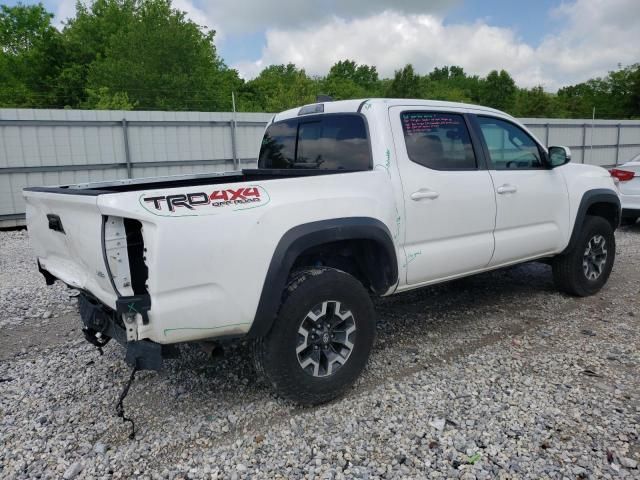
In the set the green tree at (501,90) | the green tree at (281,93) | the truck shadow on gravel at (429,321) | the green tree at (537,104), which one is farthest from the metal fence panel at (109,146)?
the green tree at (501,90)

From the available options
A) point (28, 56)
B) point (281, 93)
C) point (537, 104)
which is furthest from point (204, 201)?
point (537, 104)

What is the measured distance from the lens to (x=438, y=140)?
386 centimetres

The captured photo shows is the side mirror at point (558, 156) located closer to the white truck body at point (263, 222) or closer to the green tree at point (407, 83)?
the white truck body at point (263, 222)

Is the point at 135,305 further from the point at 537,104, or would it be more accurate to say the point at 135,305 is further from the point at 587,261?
the point at 537,104

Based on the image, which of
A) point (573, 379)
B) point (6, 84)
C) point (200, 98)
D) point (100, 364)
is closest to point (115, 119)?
point (100, 364)

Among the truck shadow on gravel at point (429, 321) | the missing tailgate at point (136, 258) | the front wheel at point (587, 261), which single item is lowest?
the truck shadow on gravel at point (429, 321)

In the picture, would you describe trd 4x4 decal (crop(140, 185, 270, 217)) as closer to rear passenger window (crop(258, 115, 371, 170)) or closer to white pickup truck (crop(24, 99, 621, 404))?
white pickup truck (crop(24, 99, 621, 404))

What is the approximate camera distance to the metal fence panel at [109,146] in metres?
11.0

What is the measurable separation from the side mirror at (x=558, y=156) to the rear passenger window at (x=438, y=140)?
105 centimetres

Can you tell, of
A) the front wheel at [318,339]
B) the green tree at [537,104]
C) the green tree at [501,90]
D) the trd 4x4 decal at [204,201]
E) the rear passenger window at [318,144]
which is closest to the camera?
the trd 4x4 decal at [204,201]

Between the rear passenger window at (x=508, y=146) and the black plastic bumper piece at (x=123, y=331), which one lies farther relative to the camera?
the rear passenger window at (x=508, y=146)

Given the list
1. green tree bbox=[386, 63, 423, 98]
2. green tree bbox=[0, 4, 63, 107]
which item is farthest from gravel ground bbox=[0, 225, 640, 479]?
green tree bbox=[0, 4, 63, 107]

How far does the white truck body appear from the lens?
2494 millimetres

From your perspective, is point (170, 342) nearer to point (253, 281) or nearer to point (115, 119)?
point (253, 281)
